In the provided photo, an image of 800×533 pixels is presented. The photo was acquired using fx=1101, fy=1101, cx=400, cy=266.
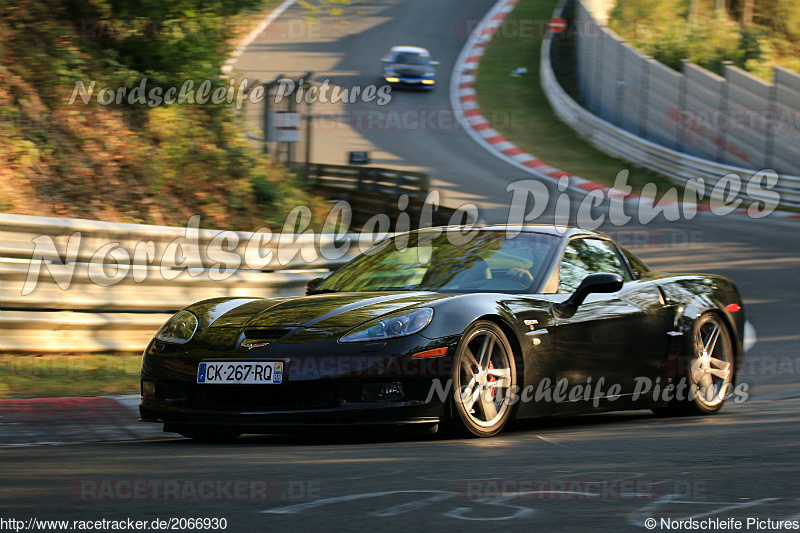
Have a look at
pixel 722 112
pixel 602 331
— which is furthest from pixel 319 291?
pixel 722 112

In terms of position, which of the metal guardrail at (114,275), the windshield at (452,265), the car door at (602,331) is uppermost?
the windshield at (452,265)

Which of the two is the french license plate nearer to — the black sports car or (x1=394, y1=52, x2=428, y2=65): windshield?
the black sports car

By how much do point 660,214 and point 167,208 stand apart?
11.4 m

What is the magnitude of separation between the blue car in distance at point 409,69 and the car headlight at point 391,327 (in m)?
28.1

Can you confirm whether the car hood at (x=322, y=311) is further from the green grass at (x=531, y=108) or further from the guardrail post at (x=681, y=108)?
the guardrail post at (x=681, y=108)

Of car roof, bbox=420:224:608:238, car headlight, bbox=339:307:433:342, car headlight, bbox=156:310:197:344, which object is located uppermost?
car headlight, bbox=339:307:433:342

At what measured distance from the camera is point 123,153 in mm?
11781

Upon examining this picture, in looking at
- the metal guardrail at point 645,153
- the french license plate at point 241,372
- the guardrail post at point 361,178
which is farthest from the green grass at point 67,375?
the metal guardrail at point 645,153

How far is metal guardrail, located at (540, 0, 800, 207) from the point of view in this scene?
22078 mm

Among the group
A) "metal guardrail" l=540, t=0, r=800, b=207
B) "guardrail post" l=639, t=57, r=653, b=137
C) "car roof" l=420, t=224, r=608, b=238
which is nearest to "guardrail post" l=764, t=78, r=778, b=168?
"metal guardrail" l=540, t=0, r=800, b=207

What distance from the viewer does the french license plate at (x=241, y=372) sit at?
17.9 feet

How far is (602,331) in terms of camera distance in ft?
21.7

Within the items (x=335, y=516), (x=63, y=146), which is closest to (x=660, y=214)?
(x=63, y=146)

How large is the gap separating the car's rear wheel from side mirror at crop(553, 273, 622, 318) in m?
0.56
